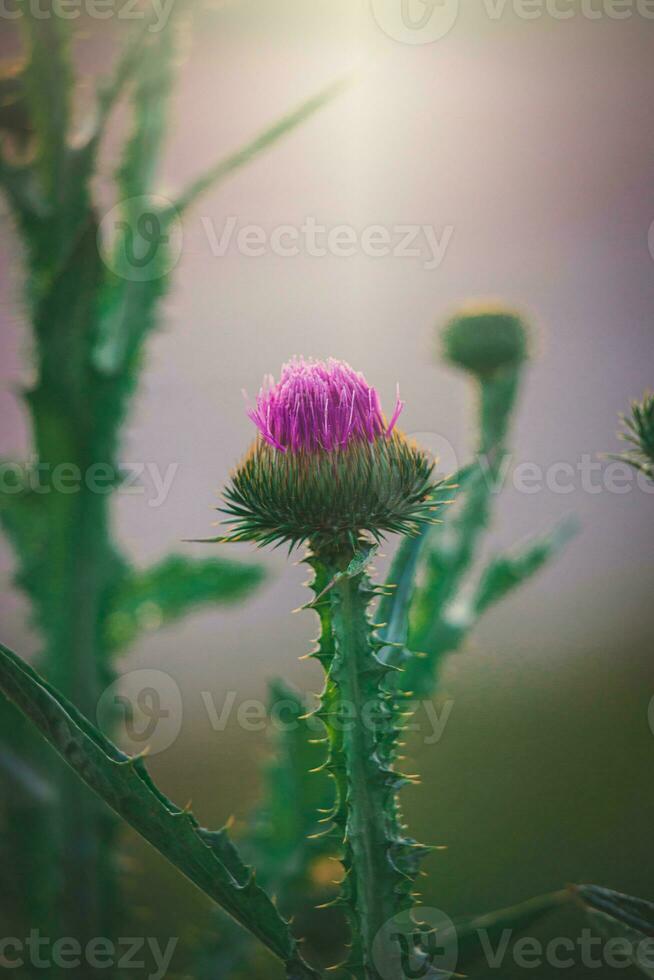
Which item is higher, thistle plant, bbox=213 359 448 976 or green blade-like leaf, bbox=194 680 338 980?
thistle plant, bbox=213 359 448 976

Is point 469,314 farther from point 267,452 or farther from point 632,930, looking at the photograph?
point 632,930

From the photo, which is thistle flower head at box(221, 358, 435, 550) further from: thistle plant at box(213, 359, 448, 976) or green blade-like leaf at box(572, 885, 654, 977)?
green blade-like leaf at box(572, 885, 654, 977)

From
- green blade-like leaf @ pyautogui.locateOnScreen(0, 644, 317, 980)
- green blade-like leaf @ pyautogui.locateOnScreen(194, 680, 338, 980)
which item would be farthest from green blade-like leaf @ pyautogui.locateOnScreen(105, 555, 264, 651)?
green blade-like leaf @ pyautogui.locateOnScreen(0, 644, 317, 980)

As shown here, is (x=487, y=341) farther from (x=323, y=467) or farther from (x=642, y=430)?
(x=323, y=467)

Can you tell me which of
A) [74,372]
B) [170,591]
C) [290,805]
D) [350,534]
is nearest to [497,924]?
[350,534]

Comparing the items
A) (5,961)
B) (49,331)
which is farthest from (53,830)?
(49,331)
